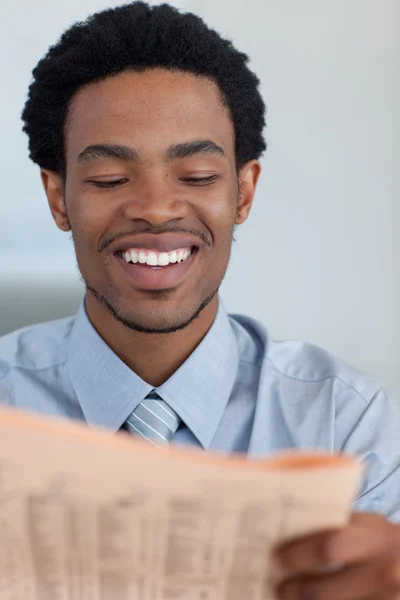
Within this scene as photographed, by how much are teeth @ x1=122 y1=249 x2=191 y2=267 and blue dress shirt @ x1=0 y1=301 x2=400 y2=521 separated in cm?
16

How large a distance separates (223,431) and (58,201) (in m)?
0.50

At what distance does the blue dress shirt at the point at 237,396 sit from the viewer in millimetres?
1258

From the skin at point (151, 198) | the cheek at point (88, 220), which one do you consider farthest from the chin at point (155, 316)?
the cheek at point (88, 220)

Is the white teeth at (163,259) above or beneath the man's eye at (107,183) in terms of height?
beneath

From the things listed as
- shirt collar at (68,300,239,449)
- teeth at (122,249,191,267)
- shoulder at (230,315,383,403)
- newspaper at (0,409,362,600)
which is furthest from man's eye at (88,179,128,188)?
newspaper at (0,409,362,600)

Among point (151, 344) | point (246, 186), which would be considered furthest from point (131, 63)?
point (151, 344)

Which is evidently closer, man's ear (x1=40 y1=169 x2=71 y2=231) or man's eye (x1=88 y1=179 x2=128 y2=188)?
man's eye (x1=88 y1=179 x2=128 y2=188)

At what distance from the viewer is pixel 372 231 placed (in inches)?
79.7

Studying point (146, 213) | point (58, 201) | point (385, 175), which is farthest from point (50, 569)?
point (385, 175)

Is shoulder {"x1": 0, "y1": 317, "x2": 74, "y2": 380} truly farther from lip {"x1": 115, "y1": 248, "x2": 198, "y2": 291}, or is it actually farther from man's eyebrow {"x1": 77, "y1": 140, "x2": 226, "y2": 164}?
man's eyebrow {"x1": 77, "y1": 140, "x2": 226, "y2": 164}

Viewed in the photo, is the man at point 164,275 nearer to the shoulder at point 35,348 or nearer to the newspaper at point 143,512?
the shoulder at point 35,348

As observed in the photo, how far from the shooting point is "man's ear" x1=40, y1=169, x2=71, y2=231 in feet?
4.65

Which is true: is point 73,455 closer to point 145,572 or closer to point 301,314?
point 145,572

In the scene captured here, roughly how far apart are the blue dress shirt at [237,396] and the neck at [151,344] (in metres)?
0.02
